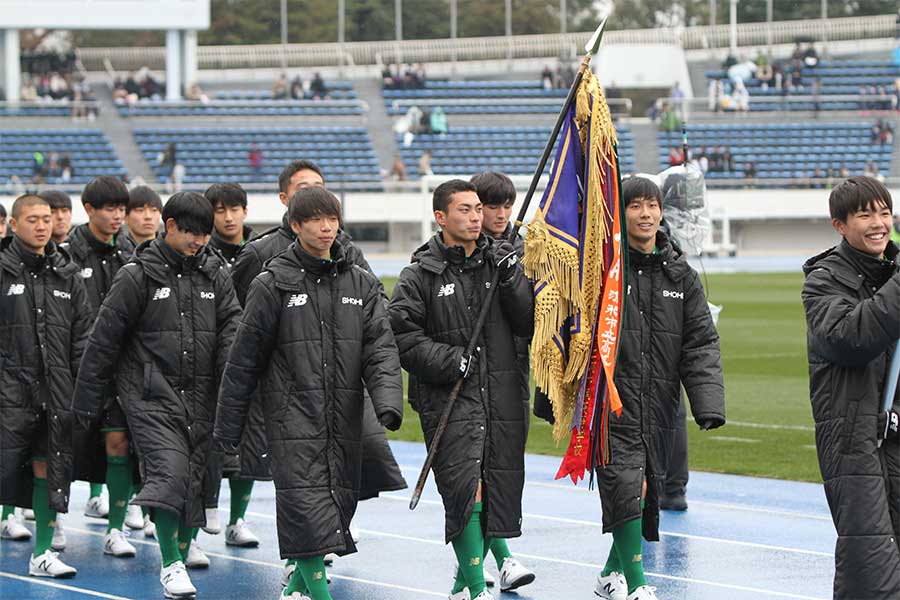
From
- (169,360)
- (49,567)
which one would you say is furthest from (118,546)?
(169,360)

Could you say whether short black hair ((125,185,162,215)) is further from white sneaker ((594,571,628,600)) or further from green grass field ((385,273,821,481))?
green grass field ((385,273,821,481))

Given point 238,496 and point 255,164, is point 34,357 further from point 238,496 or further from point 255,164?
point 255,164

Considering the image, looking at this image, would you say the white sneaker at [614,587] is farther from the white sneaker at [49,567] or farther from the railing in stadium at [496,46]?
the railing in stadium at [496,46]

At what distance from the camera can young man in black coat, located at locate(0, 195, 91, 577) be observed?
852cm

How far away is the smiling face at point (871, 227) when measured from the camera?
5793 mm

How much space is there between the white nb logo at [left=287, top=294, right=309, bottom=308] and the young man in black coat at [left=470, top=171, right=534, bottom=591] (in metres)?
1.16

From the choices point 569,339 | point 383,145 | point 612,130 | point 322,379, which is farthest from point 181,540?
point 383,145

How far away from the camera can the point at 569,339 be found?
23.7 ft


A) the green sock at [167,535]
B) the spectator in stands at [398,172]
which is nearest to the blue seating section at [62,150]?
the spectator in stands at [398,172]

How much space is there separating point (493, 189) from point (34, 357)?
2.78m

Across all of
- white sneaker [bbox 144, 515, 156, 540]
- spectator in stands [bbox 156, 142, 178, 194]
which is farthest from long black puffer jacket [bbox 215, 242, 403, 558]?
spectator in stands [bbox 156, 142, 178, 194]

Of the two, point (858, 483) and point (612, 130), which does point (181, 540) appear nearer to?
point (612, 130)

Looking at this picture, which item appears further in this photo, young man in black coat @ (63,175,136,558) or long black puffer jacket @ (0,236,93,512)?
young man in black coat @ (63,175,136,558)

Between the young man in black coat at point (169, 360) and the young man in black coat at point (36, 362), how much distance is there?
64cm
